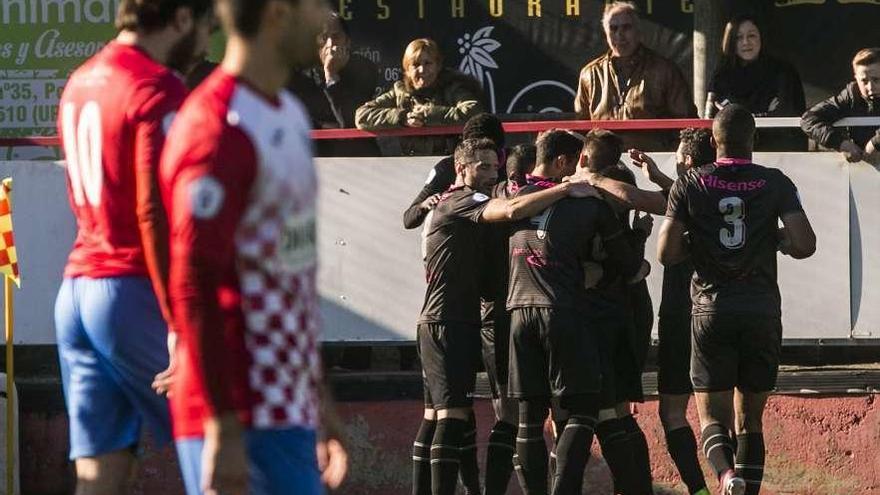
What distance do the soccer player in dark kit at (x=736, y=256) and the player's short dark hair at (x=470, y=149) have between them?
3.22ft

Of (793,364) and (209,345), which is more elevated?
(209,345)

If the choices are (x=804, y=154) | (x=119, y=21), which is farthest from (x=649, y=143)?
(x=119, y=21)

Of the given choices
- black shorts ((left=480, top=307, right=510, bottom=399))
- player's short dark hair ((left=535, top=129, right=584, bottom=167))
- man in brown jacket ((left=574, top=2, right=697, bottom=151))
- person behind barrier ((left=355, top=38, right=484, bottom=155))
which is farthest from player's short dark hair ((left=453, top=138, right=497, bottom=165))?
man in brown jacket ((left=574, top=2, right=697, bottom=151))

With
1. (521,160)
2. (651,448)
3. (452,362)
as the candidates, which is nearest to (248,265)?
(452,362)

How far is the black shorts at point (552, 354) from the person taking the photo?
29.5 ft

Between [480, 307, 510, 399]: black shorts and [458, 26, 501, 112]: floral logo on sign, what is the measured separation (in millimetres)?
3652

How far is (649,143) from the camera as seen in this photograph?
36.2 feet

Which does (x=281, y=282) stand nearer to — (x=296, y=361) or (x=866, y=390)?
(x=296, y=361)

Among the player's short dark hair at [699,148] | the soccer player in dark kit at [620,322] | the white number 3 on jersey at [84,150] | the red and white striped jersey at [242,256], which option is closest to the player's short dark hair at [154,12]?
the white number 3 on jersey at [84,150]

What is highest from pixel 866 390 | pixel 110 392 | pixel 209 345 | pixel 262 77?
pixel 262 77

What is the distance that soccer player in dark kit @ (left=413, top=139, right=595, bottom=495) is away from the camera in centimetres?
932

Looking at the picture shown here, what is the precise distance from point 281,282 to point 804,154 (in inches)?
271

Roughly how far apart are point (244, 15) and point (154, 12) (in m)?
1.64

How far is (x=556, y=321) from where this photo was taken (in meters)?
8.99
